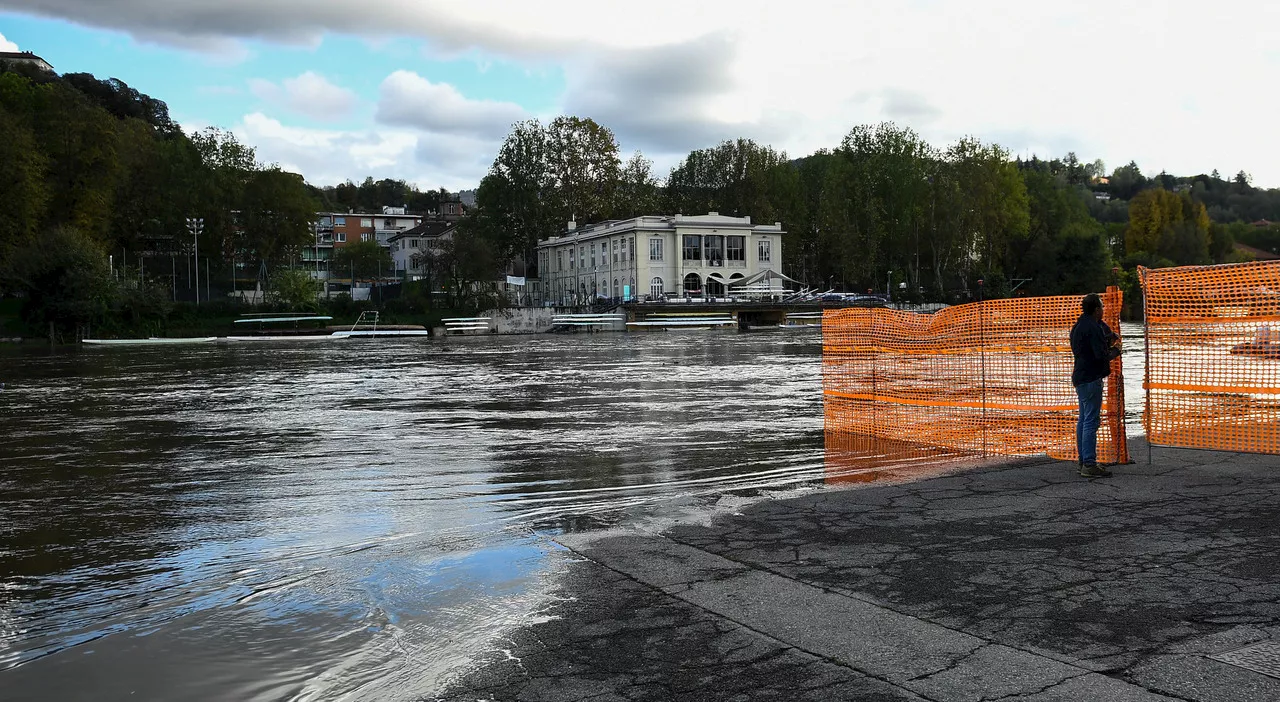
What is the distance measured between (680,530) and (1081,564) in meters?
2.91

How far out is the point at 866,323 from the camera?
1619cm

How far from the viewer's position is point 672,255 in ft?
313

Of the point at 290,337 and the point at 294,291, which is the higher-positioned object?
the point at 294,291

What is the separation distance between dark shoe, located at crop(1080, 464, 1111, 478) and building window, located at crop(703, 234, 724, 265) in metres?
87.4

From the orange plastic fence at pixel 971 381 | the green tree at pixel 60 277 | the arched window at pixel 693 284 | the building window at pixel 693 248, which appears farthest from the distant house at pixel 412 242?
the orange plastic fence at pixel 971 381

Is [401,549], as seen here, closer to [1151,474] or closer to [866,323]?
[1151,474]

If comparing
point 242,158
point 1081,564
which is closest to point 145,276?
point 242,158

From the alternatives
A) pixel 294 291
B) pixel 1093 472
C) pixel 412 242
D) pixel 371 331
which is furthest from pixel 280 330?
pixel 412 242

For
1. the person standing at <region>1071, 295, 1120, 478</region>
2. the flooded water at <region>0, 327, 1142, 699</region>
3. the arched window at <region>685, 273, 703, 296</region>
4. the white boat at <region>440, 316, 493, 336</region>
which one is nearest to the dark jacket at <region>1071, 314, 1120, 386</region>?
the person standing at <region>1071, 295, 1120, 478</region>

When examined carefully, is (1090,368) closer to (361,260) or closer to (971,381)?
(971,381)

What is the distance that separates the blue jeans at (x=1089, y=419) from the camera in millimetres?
10016

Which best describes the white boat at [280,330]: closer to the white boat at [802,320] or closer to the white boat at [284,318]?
the white boat at [284,318]

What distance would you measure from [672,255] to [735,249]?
672 centimetres

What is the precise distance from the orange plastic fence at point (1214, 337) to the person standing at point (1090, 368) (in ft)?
3.13
